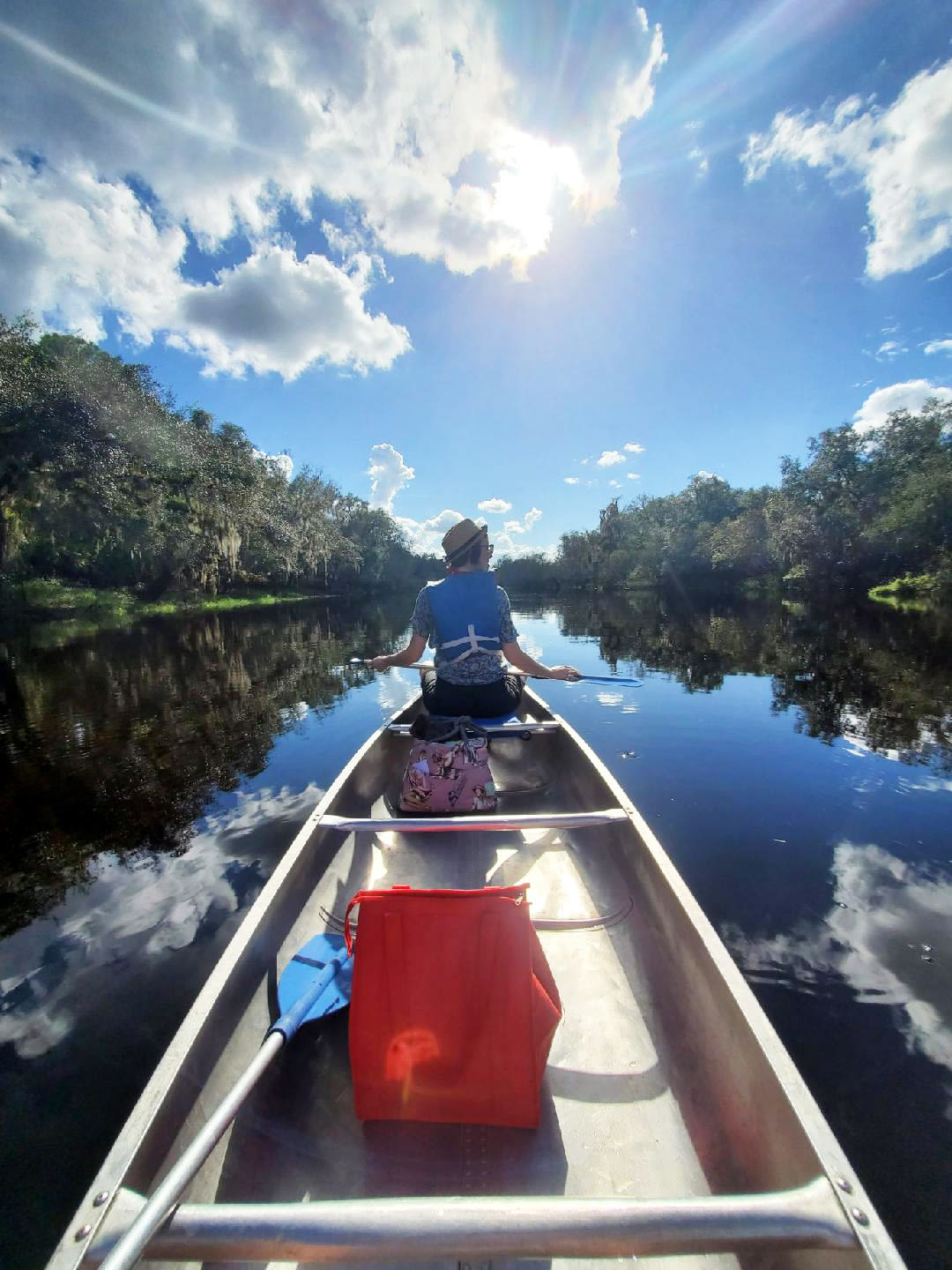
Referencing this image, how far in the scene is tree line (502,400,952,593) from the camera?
3625 centimetres

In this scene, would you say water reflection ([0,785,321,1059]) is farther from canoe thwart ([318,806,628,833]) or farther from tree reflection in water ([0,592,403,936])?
canoe thwart ([318,806,628,833])

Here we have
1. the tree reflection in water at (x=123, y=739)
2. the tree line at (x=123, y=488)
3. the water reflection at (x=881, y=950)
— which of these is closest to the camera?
the water reflection at (x=881, y=950)

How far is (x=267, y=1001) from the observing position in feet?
7.35

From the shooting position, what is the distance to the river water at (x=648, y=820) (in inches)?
97.5

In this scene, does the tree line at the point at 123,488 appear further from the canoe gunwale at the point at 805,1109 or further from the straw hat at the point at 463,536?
the canoe gunwale at the point at 805,1109

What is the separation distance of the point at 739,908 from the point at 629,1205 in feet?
10.7

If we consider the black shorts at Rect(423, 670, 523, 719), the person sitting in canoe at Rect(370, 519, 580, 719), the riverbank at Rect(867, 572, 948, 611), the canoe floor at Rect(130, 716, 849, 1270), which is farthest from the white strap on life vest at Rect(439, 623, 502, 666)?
the riverbank at Rect(867, 572, 948, 611)

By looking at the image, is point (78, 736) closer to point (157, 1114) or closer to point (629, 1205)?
point (157, 1114)

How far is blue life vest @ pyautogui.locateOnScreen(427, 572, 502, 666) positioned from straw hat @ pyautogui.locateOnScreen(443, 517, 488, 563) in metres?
0.23

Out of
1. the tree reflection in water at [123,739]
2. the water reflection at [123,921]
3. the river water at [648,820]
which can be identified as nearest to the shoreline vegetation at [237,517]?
the tree reflection in water at [123,739]

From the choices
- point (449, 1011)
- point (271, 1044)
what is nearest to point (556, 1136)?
point (449, 1011)

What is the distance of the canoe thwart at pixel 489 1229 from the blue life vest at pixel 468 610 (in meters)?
3.48

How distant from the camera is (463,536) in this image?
441cm

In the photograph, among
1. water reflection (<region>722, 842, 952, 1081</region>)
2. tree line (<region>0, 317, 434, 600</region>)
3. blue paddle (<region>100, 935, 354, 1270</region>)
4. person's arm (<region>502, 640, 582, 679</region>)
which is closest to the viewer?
blue paddle (<region>100, 935, 354, 1270</region>)
